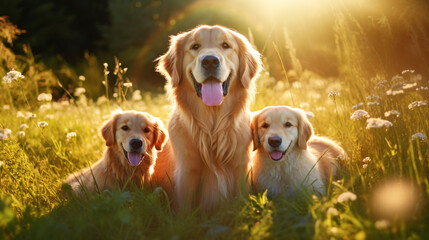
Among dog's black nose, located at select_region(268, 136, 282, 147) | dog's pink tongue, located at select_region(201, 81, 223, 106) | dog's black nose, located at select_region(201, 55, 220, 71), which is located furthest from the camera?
dog's black nose, located at select_region(268, 136, 282, 147)

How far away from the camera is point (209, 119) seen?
2.86 meters

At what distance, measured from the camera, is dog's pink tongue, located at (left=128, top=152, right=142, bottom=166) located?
3.21 m

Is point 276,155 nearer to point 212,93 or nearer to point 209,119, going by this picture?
point 209,119

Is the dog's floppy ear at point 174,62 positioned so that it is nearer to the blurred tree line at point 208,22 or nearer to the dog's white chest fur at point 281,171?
the dog's white chest fur at point 281,171

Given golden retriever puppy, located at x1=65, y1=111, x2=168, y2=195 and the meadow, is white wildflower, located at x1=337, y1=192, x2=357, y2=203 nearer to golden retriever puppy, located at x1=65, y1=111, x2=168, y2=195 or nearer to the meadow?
the meadow

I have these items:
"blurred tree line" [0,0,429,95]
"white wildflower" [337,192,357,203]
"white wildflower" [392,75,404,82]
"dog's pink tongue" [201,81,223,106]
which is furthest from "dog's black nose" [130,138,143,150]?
"white wildflower" [392,75,404,82]

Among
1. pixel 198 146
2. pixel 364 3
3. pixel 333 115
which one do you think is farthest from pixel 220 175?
pixel 364 3

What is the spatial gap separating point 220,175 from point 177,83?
2.69 feet

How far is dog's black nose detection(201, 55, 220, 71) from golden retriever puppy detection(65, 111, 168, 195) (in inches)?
40.0

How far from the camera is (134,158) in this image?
3.24m

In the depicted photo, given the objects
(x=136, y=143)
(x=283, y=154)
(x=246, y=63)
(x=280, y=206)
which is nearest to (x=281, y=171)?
(x=283, y=154)

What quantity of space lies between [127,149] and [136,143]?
0.10 metres

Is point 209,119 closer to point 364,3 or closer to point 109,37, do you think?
point 364,3

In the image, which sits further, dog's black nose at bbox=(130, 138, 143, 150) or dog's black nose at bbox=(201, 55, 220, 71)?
dog's black nose at bbox=(130, 138, 143, 150)
